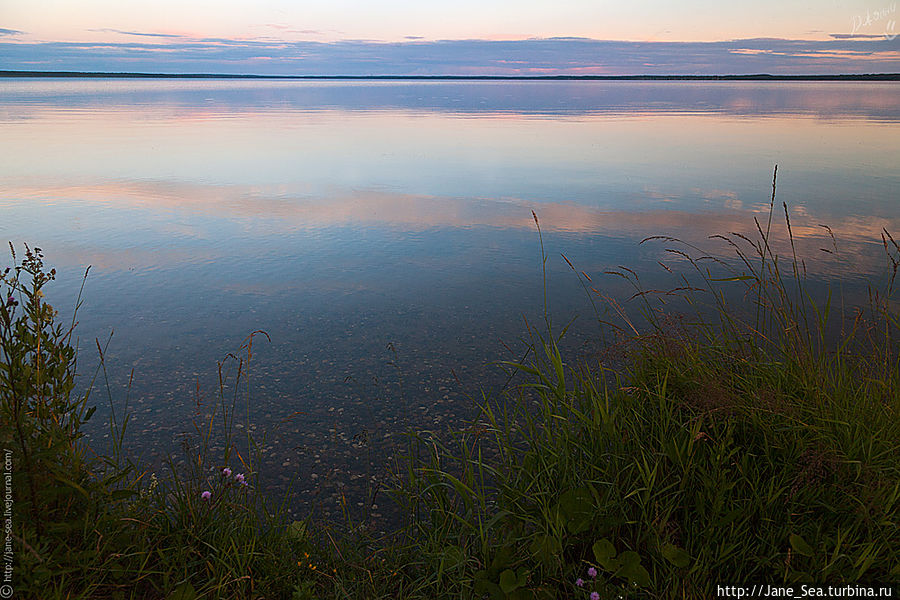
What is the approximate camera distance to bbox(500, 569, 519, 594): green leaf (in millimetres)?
1922

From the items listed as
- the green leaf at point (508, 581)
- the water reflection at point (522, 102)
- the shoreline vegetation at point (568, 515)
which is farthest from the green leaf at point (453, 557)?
the water reflection at point (522, 102)

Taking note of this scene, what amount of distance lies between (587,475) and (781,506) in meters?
0.64

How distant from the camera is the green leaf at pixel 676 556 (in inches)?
76.4

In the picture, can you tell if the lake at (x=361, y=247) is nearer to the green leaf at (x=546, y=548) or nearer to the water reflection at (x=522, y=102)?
the green leaf at (x=546, y=548)

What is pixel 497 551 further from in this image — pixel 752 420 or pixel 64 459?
pixel 64 459

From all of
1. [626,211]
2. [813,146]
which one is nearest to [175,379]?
[626,211]

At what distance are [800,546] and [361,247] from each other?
5.17 meters

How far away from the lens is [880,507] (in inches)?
77.0

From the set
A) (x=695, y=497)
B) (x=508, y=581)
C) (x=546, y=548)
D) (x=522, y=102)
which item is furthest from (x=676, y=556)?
(x=522, y=102)

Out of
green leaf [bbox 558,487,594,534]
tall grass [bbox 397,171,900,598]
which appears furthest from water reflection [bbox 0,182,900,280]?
green leaf [bbox 558,487,594,534]

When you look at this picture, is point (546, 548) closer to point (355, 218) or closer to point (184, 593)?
point (184, 593)

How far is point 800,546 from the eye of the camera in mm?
1925

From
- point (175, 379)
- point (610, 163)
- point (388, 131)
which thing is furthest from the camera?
point (388, 131)

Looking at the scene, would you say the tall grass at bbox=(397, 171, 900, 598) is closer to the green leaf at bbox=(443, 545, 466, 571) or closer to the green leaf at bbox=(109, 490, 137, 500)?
the green leaf at bbox=(443, 545, 466, 571)
